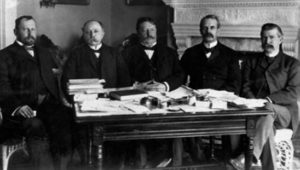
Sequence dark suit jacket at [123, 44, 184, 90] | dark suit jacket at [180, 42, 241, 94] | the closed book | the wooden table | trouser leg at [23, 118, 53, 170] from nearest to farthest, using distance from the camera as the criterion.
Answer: the wooden table → the closed book → trouser leg at [23, 118, 53, 170] → dark suit jacket at [180, 42, 241, 94] → dark suit jacket at [123, 44, 184, 90]

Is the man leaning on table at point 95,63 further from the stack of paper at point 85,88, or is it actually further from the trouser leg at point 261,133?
the trouser leg at point 261,133

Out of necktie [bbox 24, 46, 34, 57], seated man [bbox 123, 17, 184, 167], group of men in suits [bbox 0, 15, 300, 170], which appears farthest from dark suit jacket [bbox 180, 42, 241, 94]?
necktie [bbox 24, 46, 34, 57]

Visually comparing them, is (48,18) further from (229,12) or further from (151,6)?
(229,12)

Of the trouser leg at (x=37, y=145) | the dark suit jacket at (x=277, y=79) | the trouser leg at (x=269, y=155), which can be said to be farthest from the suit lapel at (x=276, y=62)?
the trouser leg at (x=37, y=145)

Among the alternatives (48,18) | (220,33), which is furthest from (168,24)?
(48,18)

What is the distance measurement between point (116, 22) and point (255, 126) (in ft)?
10.3

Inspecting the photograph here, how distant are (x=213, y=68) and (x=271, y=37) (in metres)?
0.54

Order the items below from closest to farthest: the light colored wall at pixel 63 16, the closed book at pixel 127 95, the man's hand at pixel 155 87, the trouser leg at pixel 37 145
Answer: the closed book at pixel 127 95
the trouser leg at pixel 37 145
the man's hand at pixel 155 87
the light colored wall at pixel 63 16

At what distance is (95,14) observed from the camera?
5391 mm

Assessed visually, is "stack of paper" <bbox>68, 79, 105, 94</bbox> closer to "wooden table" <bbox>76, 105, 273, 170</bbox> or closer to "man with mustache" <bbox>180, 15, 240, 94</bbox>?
"wooden table" <bbox>76, 105, 273, 170</bbox>

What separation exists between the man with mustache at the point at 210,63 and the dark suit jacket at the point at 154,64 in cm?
13

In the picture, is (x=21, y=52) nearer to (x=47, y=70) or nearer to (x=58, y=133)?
(x=47, y=70)

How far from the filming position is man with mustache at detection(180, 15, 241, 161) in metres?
3.68

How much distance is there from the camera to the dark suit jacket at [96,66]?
357cm
